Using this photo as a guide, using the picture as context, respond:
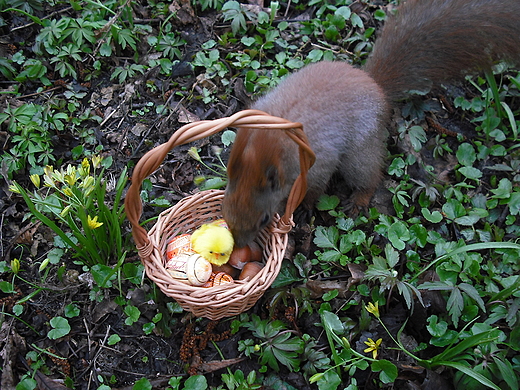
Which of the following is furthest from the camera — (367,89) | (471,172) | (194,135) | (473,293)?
(471,172)

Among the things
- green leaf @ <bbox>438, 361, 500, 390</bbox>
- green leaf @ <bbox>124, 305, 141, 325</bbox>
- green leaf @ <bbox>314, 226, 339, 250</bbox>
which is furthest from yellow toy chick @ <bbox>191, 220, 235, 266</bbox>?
green leaf @ <bbox>438, 361, 500, 390</bbox>

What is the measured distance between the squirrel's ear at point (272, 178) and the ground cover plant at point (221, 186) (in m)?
0.51

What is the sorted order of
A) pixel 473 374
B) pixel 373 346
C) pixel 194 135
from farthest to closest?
pixel 373 346, pixel 473 374, pixel 194 135

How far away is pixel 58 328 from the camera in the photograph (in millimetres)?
2564

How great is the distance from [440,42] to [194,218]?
200cm

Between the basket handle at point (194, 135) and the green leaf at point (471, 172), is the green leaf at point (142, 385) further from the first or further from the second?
the green leaf at point (471, 172)

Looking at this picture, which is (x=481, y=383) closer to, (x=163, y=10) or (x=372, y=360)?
(x=372, y=360)

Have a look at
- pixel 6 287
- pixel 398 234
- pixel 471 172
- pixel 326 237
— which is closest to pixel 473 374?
pixel 398 234

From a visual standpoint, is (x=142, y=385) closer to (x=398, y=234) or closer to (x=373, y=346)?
(x=373, y=346)

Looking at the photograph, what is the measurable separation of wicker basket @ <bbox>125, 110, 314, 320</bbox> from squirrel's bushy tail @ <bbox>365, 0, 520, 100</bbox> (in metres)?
1.34

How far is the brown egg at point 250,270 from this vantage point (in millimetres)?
2592

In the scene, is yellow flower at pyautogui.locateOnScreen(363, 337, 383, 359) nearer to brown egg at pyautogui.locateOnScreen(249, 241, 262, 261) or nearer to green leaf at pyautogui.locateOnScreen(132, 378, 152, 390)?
brown egg at pyautogui.locateOnScreen(249, 241, 262, 261)

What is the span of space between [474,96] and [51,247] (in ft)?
11.2

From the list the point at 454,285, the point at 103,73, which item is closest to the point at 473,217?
the point at 454,285
